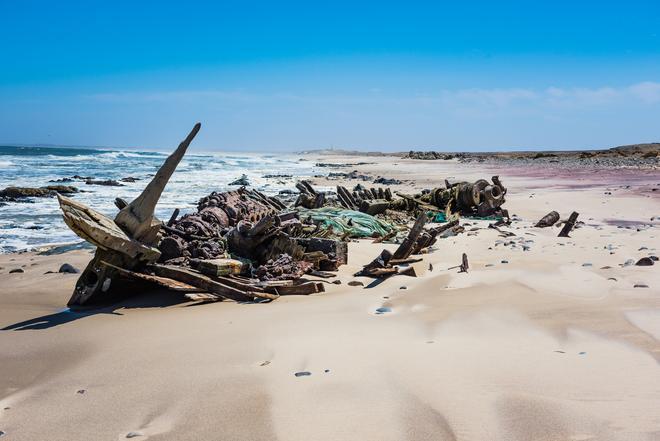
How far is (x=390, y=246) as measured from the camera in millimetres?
10000

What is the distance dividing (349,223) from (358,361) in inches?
277

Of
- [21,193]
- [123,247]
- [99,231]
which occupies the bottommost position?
[21,193]

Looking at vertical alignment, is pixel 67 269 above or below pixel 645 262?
below

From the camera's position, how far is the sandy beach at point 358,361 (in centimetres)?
307

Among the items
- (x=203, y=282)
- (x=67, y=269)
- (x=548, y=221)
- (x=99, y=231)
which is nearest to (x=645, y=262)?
(x=548, y=221)

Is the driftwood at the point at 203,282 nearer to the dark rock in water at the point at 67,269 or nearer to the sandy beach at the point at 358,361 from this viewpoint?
the sandy beach at the point at 358,361

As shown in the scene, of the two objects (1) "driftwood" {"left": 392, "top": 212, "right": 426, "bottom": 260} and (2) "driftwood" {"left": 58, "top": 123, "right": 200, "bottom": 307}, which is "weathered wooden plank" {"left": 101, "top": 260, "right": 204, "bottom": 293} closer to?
(2) "driftwood" {"left": 58, "top": 123, "right": 200, "bottom": 307}

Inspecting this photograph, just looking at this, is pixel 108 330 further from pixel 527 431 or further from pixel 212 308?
pixel 527 431

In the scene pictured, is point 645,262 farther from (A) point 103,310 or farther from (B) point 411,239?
(A) point 103,310

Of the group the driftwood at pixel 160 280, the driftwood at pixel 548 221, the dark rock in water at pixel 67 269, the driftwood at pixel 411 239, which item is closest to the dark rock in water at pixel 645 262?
the driftwood at pixel 411 239

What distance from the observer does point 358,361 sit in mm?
3992

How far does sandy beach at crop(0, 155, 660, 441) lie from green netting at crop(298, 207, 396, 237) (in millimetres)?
3398

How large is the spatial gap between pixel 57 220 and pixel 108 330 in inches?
462

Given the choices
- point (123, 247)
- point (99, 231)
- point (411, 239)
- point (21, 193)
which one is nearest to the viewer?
point (99, 231)
